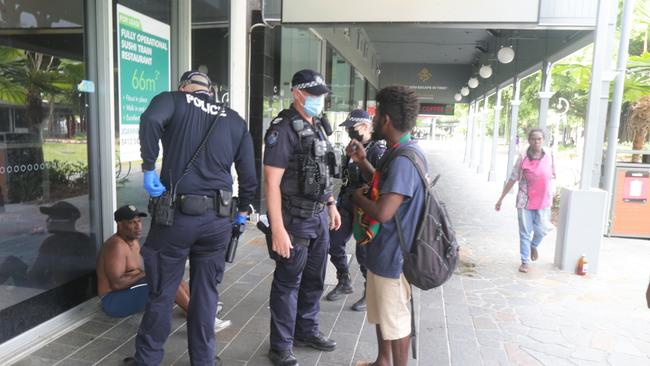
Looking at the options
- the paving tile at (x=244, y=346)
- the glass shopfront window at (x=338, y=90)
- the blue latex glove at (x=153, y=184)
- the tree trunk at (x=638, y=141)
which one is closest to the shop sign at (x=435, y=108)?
the glass shopfront window at (x=338, y=90)

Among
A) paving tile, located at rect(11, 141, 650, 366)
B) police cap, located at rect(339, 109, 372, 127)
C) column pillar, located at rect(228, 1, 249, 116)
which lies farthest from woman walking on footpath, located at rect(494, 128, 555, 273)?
column pillar, located at rect(228, 1, 249, 116)

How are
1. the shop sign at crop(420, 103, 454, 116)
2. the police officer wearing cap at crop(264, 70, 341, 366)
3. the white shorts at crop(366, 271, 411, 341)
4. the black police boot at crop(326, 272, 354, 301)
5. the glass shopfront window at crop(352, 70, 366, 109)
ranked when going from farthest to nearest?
the shop sign at crop(420, 103, 454, 116) → the glass shopfront window at crop(352, 70, 366, 109) → the black police boot at crop(326, 272, 354, 301) → the police officer wearing cap at crop(264, 70, 341, 366) → the white shorts at crop(366, 271, 411, 341)

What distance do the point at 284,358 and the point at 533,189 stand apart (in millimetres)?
3536

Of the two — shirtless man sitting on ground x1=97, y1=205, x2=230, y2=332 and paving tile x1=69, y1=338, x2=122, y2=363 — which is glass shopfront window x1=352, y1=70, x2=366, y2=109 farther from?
paving tile x1=69, y1=338, x2=122, y2=363

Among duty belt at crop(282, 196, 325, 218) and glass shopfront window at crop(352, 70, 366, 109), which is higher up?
glass shopfront window at crop(352, 70, 366, 109)

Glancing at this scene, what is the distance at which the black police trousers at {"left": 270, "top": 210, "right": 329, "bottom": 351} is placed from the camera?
9.75 ft

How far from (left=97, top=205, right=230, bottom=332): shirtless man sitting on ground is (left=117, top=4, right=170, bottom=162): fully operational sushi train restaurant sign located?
1.00m

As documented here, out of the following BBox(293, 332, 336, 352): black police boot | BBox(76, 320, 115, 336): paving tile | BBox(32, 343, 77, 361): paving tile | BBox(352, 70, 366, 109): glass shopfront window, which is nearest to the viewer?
BBox(32, 343, 77, 361): paving tile

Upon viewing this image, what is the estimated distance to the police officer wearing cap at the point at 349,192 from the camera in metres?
3.77

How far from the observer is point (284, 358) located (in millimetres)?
3021

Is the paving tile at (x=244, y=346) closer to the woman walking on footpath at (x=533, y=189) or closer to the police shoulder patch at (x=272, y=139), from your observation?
the police shoulder patch at (x=272, y=139)

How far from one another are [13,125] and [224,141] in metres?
1.53

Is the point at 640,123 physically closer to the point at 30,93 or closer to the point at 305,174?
the point at 305,174

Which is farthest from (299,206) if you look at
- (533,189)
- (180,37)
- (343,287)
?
(533,189)
